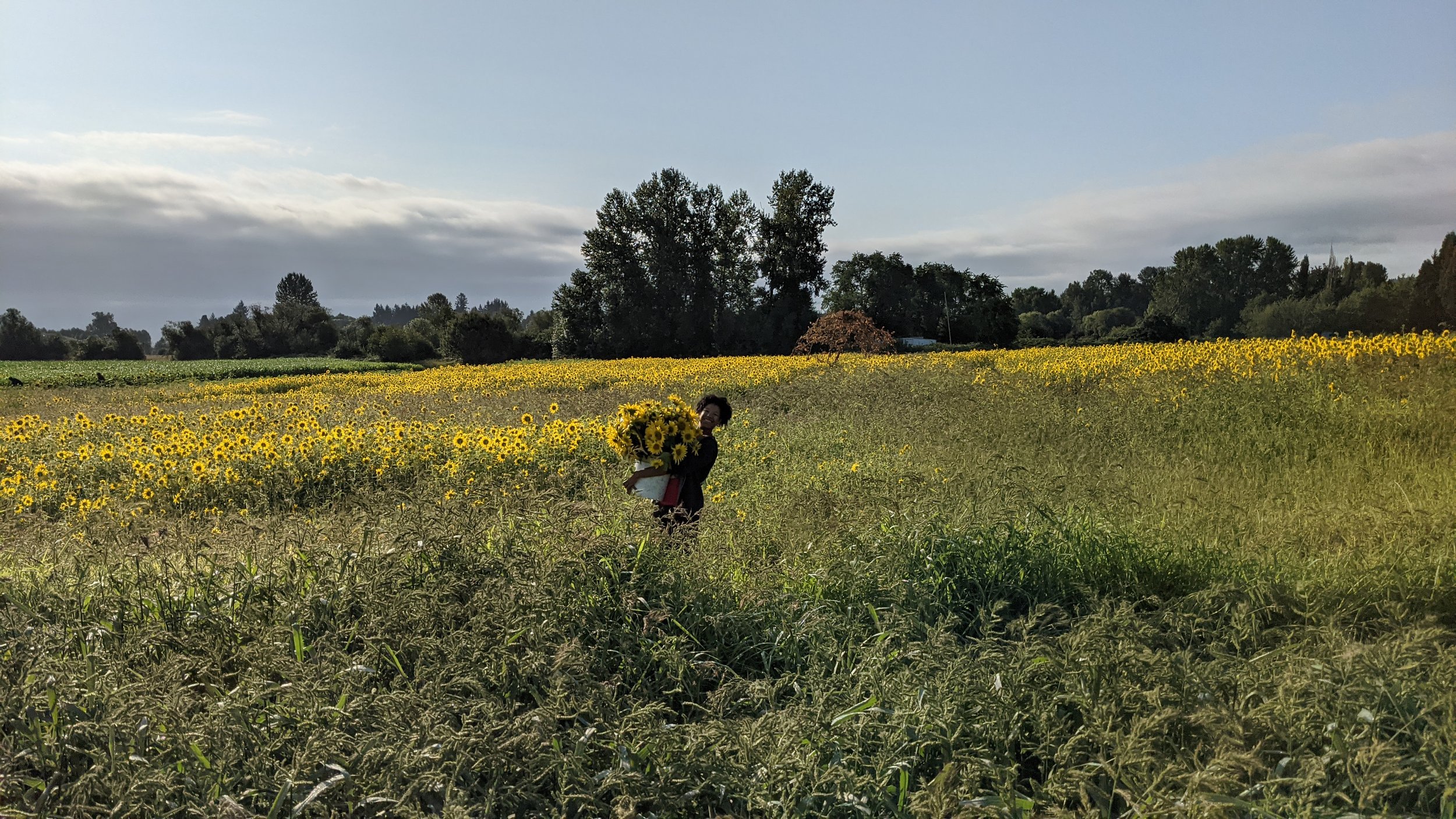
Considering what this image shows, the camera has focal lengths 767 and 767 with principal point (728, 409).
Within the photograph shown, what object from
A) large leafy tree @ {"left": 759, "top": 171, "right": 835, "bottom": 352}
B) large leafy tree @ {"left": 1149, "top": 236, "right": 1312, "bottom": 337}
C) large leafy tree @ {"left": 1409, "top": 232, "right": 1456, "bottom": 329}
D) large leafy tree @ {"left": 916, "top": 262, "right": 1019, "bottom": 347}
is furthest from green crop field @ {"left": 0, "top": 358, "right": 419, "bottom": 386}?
large leafy tree @ {"left": 1149, "top": 236, "right": 1312, "bottom": 337}

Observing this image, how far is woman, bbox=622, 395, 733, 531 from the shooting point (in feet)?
17.1

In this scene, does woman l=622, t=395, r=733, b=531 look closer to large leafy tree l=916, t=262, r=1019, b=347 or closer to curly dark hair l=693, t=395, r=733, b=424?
curly dark hair l=693, t=395, r=733, b=424

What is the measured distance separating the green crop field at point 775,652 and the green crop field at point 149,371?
2937cm

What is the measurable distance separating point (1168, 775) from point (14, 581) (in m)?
5.21

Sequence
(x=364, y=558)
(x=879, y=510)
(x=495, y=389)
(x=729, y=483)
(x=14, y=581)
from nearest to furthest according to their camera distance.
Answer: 1. (x=364, y=558)
2. (x=14, y=581)
3. (x=879, y=510)
4. (x=729, y=483)
5. (x=495, y=389)

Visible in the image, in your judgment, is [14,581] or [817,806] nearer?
[817,806]

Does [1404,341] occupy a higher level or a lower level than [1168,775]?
higher

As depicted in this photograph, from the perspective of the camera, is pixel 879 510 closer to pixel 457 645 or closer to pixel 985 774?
pixel 985 774

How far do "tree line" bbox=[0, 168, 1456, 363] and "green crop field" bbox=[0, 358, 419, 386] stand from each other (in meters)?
12.0

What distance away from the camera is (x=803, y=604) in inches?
150

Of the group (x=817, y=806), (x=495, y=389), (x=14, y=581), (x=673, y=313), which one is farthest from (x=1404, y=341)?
(x=673, y=313)

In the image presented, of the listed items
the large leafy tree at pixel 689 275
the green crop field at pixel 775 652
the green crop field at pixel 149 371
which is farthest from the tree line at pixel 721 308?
the green crop field at pixel 775 652

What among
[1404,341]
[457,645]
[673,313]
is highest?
[673,313]

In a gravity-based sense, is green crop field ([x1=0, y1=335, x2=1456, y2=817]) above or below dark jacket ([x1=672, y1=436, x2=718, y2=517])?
below
